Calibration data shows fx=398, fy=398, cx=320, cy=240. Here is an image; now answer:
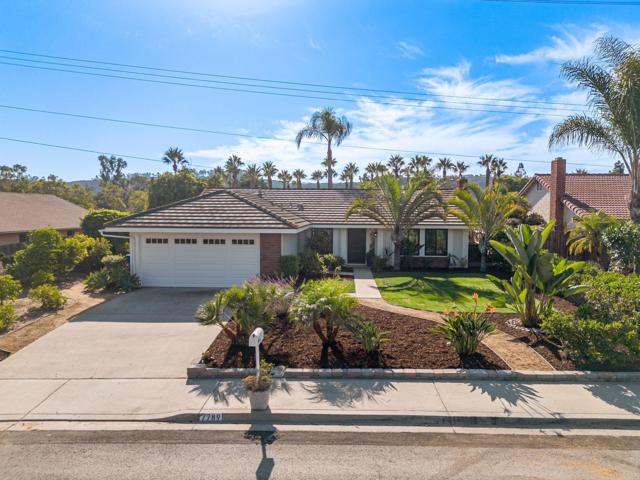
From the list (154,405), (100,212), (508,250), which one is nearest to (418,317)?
(508,250)

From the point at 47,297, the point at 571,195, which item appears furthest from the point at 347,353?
the point at 571,195

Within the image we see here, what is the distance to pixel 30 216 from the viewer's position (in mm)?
26906

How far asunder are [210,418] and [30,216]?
27895mm

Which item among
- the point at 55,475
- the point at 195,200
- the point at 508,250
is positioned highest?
the point at 195,200

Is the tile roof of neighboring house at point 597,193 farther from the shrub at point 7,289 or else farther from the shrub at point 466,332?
the shrub at point 7,289

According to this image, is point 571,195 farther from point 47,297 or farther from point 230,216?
point 47,297

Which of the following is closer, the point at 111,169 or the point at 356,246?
the point at 356,246

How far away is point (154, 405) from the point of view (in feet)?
20.7

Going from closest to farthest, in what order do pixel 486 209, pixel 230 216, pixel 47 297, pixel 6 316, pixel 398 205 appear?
pixel 6 316, pixel 47 297, pixel 230 216, pixel 486 209, pixel 398 205

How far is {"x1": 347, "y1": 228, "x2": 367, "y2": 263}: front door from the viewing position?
69.9 ft

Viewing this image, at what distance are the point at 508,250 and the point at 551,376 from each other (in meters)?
3.25

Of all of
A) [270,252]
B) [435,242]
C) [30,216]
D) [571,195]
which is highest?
[571,195]

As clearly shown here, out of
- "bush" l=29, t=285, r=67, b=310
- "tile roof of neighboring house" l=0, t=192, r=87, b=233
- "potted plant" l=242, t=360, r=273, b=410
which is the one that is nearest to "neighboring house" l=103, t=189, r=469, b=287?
"bush" l=29, t=285, r=67, b=310

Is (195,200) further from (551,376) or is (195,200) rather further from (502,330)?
(551,376)
